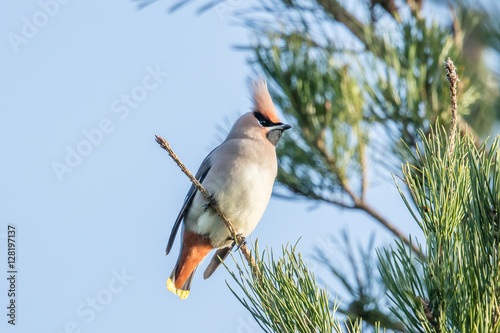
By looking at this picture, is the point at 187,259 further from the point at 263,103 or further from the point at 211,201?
the point at 263,103

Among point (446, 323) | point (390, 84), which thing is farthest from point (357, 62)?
point (446, 323)

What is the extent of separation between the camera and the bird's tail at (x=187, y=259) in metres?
3.04

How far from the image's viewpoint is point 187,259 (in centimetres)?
310

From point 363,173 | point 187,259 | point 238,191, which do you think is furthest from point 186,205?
point 363,173

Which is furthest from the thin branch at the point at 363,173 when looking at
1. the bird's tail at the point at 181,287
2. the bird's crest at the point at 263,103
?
the bird's tail at the point at 181,287

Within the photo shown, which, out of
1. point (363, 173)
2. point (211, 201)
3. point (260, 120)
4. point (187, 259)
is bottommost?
point (187, 259)

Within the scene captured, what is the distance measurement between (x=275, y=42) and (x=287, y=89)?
0.77ft

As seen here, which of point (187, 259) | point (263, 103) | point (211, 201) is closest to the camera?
point (211, 201)

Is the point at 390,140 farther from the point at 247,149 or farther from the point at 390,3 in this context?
the point at 247,149

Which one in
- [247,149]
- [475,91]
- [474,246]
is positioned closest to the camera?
[474,246]

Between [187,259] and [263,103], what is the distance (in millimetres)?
883

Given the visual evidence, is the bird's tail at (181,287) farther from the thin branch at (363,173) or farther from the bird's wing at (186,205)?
the thin branch at (363,173)

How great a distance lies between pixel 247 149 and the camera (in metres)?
3.04

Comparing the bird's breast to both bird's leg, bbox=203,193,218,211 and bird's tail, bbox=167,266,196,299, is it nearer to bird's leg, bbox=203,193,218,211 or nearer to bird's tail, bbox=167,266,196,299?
bird's leg, bbox=203,193,218,211
